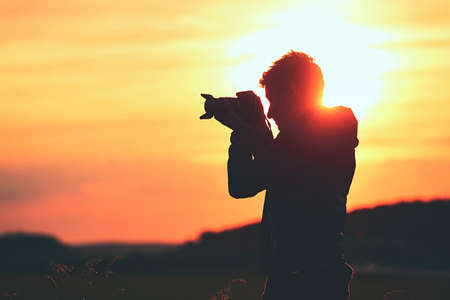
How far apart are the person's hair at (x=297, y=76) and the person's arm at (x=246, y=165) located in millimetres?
332

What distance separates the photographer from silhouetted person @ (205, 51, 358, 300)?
454cm

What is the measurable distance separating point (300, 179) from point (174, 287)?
9.47m

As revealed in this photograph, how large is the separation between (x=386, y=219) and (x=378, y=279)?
403cm

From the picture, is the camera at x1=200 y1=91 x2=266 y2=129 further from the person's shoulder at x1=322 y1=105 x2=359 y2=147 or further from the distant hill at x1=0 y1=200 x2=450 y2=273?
the distant hill at x1=0 y1=200 x2=450 y2=273

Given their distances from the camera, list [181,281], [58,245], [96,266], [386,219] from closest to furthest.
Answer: [96,266] < [181,281] < [386,219] < [58,245]

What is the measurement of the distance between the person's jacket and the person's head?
11 cm

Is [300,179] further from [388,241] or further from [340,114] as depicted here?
[388,241]

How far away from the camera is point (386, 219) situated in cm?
1947

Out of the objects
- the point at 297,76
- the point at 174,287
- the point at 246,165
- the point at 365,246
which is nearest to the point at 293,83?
the point at 297,76

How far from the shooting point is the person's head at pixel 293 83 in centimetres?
462

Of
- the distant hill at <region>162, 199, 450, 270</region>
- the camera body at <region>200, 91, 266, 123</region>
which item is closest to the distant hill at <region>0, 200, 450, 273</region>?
the distant hill at <region>162, 199, 450, 270</region>

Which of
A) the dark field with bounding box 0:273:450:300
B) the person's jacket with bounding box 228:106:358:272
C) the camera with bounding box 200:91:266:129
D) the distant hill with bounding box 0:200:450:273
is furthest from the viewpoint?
the distant hill with bounding box 0:200:450:273

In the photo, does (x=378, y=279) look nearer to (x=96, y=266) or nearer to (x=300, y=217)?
(x=96, y=266)

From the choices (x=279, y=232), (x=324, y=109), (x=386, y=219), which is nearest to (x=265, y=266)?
(x=279, y=232)
